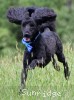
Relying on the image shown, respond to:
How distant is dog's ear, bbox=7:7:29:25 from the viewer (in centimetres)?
734

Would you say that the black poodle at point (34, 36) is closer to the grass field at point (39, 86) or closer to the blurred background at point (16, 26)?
the grass field at point (39, 86)

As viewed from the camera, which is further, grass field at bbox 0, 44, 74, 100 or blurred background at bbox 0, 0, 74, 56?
blurred background at bbox 0, 0, 74, 56

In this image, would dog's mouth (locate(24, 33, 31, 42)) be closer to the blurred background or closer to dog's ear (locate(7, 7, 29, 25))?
dog's ear (locate(7, 7, 29, 25))

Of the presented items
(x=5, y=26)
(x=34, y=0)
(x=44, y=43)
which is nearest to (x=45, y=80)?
(x=44, y=43)

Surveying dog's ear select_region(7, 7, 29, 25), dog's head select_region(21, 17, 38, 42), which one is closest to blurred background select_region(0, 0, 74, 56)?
dog's ear select_region(7, 7, 29, 25)

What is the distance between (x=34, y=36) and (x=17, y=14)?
495mm

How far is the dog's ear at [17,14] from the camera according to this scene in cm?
734

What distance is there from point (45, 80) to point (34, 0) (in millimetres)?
27398

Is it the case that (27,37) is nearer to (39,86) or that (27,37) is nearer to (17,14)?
(17,14)

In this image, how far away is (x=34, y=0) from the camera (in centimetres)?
3466

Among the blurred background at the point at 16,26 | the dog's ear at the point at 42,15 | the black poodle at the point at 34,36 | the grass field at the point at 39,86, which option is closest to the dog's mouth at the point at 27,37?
the black poodle at the point at 34,36

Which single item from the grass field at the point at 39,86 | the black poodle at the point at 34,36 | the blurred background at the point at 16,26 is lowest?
the blurred background at the point at 16,26

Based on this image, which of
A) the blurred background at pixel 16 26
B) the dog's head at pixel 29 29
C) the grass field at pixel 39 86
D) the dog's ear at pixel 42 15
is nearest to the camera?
the grass field at pixel 39 86

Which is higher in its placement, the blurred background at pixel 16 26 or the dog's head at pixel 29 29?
the dog's head at pixel 29 29
